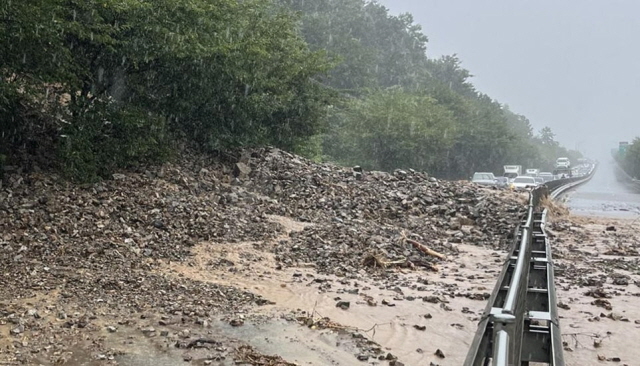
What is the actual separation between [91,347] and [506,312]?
4.82 meters

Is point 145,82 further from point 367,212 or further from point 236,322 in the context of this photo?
point 236,322

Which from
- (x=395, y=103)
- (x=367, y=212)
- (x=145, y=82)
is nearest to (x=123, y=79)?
(x=145, y=82)

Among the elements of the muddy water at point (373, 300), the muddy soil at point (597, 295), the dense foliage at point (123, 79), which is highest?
the dense foliage at point (123, 79)

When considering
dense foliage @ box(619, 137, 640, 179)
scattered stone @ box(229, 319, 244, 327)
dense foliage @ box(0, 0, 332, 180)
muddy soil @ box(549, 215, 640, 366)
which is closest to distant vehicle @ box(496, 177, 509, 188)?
muddy soil @ box(549, 215, 640, 366)

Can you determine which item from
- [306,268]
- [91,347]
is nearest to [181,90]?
[306,268]

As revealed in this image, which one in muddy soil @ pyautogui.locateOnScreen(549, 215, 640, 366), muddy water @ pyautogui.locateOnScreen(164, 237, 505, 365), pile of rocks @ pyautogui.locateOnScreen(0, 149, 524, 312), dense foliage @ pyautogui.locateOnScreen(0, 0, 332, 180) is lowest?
muddy water @ pyautogui.locateOnScreen(164, 237, 505, 365)

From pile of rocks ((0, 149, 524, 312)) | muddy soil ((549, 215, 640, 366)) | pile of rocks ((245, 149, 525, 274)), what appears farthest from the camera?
pile of rocks ((245, 149, 525, 274))

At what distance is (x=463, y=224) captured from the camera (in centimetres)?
1880

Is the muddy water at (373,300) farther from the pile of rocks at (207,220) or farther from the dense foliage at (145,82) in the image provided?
the dense foliage at (145,82)

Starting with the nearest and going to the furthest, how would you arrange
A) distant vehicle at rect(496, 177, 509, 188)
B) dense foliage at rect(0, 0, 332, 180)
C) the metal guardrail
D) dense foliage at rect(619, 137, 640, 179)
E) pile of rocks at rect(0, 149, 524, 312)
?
the metal guardrail → pile of rocks at rect(0, 149, 524, 312) → dense foliage at rect(0, 0, 332, 180) → distant vehicle at rect(496, 177, 509, 188) → dense foliage at rect(619, 137, 640, 179)

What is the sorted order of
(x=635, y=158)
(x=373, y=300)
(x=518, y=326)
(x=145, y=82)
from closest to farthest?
(x=518, y=326) → (x=373, y=300) → (x=145, y=82) → (x=635, y=158)

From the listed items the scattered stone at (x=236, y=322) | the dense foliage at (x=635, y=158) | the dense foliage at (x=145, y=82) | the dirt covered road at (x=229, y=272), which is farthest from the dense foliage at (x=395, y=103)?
the scattered stone at (x=236, y=322)

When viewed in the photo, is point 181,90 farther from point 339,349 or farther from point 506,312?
point 506,312

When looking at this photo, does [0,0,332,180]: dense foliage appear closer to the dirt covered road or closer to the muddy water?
the dirt covered road
